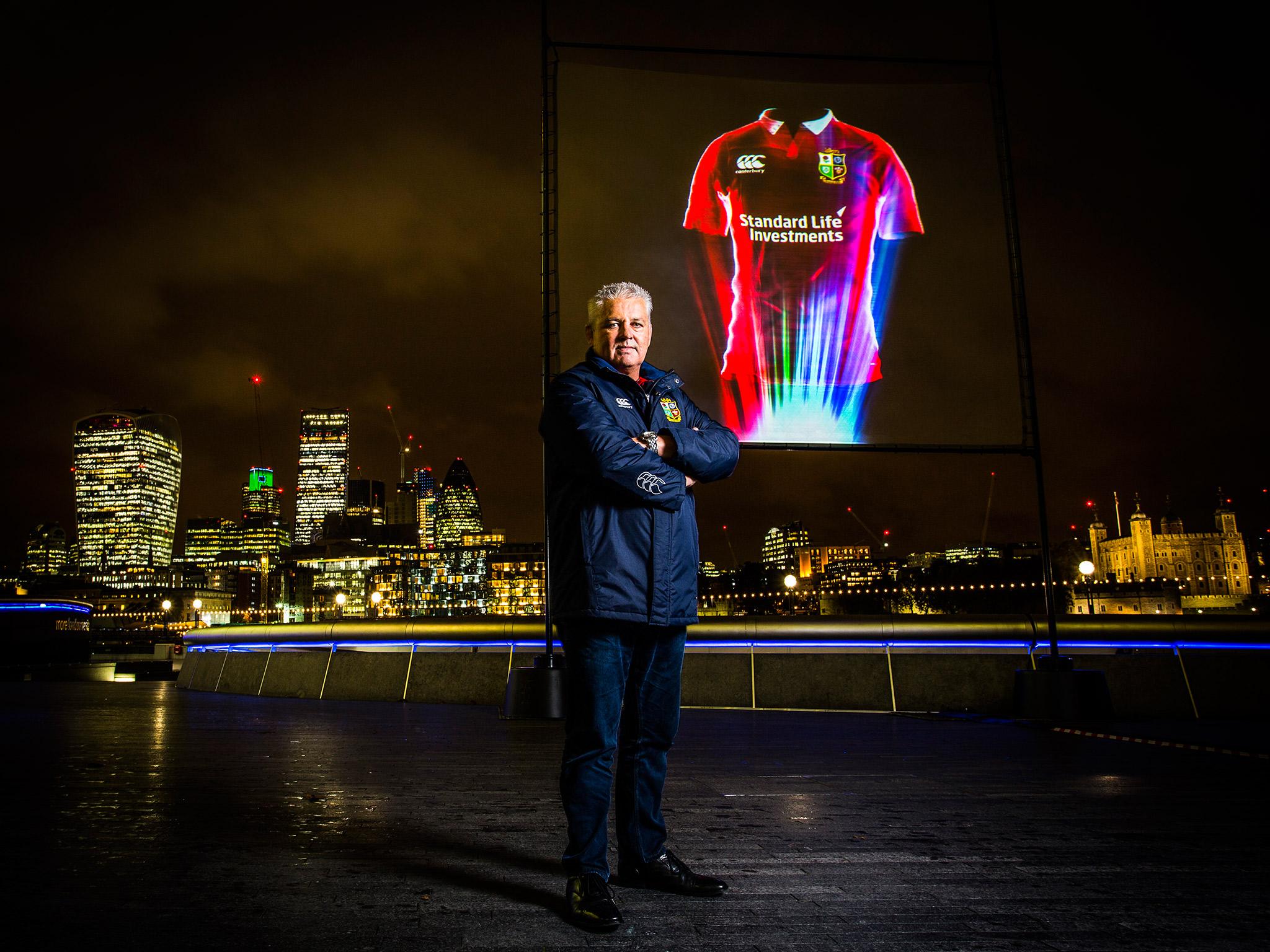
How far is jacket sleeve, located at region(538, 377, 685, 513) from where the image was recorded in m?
2.83

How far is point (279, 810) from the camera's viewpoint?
13.5 feet

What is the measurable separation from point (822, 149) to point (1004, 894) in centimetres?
849

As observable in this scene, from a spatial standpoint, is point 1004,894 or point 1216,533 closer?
point 1004,894

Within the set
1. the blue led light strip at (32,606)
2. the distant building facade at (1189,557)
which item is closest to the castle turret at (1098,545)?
the distant building facade at (1189,557)

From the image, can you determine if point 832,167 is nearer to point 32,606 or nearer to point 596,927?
point 596,927

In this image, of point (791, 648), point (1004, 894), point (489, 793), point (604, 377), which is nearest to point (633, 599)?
point (604, 377)

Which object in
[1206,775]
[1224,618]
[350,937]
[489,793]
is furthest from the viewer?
[1224,618]

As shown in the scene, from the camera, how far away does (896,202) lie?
965 centimetres

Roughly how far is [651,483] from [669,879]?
1.34m

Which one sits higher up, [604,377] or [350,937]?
[604,377]

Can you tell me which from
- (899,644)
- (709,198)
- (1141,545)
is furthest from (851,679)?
(1141,545)

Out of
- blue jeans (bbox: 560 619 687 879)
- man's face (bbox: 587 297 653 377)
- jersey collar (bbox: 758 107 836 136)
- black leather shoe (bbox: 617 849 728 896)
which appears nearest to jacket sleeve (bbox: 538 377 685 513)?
man's face (bbox: 587 297 653 377)

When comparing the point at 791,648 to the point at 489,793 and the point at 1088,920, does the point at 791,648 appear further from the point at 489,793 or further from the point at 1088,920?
the point at 1088,920

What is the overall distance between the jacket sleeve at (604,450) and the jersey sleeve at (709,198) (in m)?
6.84
